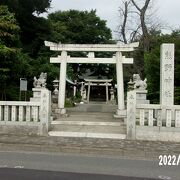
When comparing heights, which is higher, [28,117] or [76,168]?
[28,117]

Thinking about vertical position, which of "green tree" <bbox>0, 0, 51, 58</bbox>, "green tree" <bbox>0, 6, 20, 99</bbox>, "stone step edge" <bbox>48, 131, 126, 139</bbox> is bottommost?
"stone step edge" <bbox>48, 131, 126, 139</bbox>

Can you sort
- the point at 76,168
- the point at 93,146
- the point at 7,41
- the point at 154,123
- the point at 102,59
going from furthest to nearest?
1. the point at 102,59
2. the point at 7,41
3. the point at 154,123
4. the point at 93,146
5. the point at 76,168

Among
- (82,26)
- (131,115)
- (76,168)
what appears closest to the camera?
(76,168)

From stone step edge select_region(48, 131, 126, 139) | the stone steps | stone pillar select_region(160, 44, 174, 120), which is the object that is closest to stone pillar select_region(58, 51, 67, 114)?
the stone steps

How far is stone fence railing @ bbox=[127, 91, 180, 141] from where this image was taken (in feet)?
41.3

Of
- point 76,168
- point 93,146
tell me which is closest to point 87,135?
point 93,146

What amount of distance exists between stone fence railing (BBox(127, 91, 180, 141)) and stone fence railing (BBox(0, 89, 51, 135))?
3.05 m

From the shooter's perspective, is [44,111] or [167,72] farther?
[167,72]

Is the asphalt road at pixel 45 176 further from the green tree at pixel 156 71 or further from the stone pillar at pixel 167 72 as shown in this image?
the green tree at pixel 156 71

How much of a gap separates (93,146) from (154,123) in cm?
283

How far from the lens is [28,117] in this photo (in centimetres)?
1352

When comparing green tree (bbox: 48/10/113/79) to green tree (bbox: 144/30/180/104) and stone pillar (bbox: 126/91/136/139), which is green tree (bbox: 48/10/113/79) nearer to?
green tree (bbox: 144/30/180/104)

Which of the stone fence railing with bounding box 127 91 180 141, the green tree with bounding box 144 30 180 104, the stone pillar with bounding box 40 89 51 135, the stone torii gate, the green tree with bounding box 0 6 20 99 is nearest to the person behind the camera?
the stone fence railing with bounding box 127 91 180 141

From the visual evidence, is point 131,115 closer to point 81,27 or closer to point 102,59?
point 102,59
